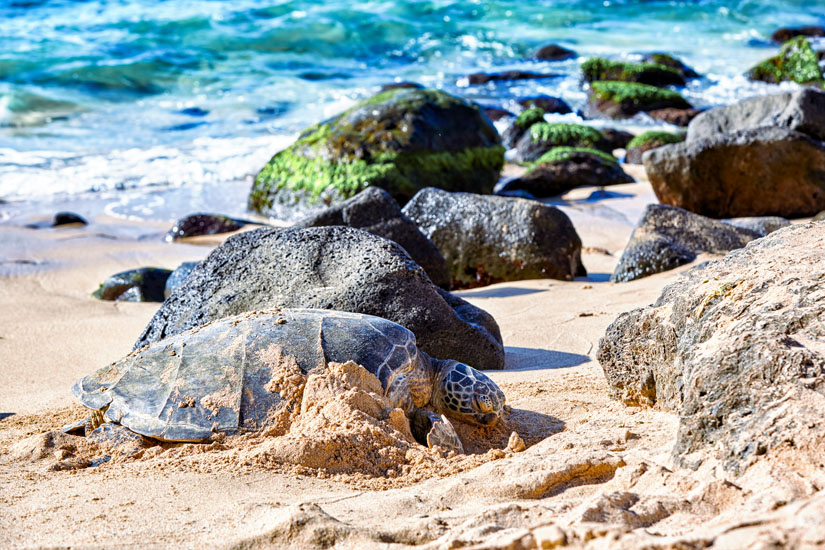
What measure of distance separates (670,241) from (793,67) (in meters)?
15.2

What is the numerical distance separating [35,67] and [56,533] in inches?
740

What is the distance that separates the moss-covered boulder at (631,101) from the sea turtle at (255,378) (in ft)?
46.3

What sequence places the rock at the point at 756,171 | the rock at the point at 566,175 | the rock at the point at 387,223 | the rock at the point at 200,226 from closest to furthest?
the rock at the point at 387,223 → the rock at the point at 756,171 → the rock at the point at 200,226 → the rock at the point at 566,175

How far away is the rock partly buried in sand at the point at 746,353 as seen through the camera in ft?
6.07

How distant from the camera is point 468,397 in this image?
307 centimetres

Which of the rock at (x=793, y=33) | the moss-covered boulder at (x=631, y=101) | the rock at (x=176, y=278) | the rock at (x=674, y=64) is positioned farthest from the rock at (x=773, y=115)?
the rock at (x=793, y=33)

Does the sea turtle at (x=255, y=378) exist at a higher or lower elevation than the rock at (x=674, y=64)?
lower

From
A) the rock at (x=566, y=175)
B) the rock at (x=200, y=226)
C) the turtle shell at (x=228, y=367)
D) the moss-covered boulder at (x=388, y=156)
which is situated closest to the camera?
the turtle shell at (x=228, y=367)

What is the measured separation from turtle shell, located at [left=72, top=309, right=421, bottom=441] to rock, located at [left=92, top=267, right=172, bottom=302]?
3049mm

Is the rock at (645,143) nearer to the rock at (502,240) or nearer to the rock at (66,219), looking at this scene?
the rock at (502,240)

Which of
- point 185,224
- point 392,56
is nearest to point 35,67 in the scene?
point 392,56

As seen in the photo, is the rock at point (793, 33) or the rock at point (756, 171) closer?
the rock at point (756, 171)

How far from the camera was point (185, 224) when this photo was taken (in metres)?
8.42

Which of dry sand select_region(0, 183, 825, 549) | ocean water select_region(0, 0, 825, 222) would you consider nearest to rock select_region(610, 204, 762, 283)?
dry sand select_region(0, 183, 825, 549)
